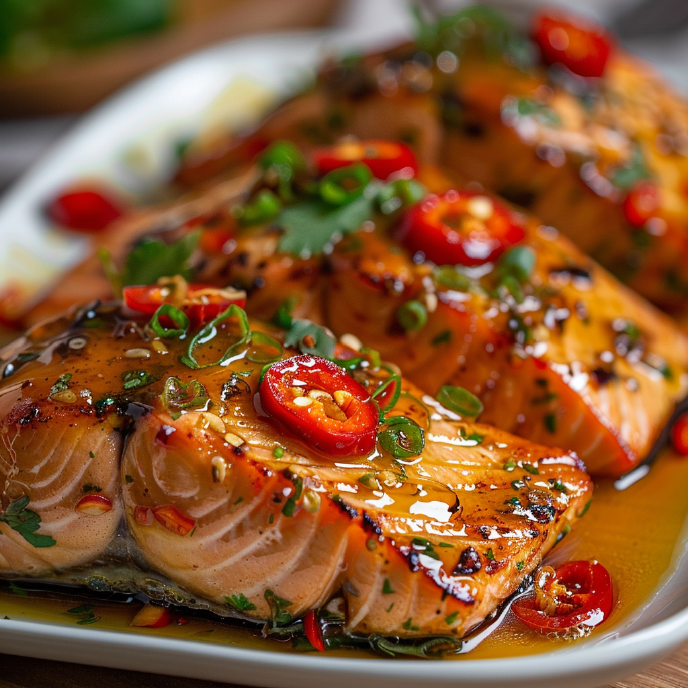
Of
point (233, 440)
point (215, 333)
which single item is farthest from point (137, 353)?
point (233, 440)

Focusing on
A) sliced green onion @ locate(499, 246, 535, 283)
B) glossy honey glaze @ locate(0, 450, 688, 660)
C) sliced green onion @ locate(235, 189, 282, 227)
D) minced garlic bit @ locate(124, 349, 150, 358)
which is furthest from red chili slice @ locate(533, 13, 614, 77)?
minced garlic bit @ locate(124, 349, 150, 358)

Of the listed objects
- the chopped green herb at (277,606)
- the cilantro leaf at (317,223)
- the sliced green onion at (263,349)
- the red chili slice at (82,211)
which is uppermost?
the cilantro leaf at (317,223)

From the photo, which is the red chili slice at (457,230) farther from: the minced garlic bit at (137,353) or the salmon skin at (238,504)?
the minced garlic bit at (137,353)

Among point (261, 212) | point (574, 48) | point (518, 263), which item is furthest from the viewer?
point (574, 48)

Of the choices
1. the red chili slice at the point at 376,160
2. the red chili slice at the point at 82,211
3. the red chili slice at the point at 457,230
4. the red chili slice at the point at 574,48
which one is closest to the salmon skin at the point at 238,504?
the red chili slice at the point at 457,230

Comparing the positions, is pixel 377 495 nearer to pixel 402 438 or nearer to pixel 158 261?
pixel 402 438

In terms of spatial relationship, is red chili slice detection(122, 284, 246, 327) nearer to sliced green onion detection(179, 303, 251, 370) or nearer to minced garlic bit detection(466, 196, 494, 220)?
sliced green onion detection(179, 303, 251, 370)
